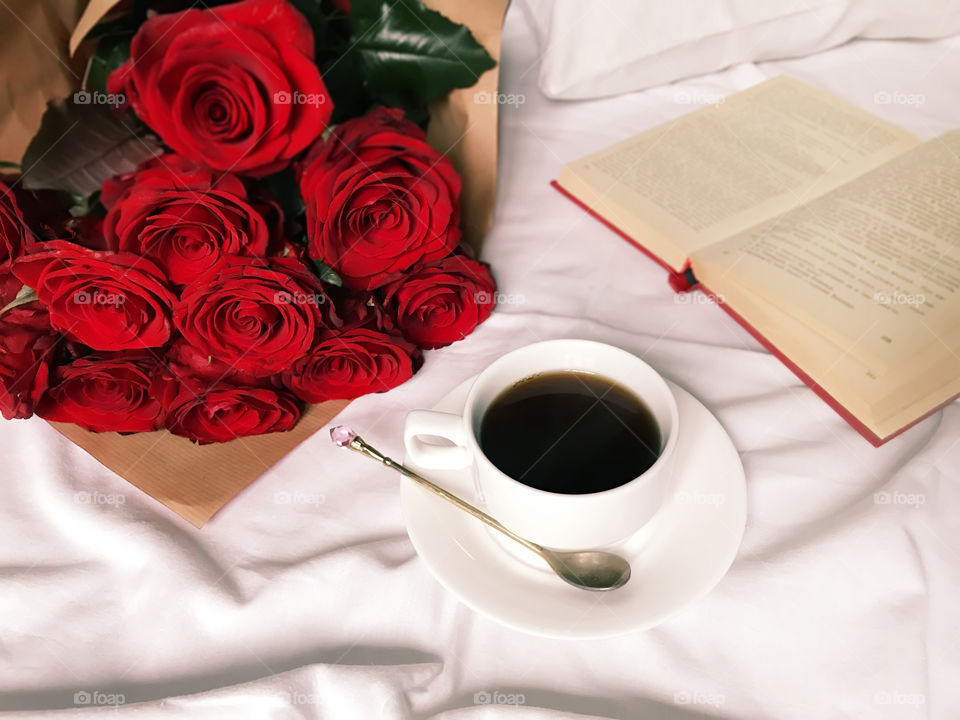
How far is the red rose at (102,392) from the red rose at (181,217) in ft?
0.28

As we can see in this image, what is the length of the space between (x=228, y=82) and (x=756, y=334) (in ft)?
1.67

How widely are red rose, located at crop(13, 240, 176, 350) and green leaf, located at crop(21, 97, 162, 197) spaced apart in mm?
69

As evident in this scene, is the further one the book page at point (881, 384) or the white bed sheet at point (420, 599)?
the book page at point (881, 384)

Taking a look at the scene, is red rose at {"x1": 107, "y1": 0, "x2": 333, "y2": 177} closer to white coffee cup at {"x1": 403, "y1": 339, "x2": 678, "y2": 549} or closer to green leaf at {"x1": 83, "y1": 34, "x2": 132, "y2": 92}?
green leaf at {"x1": 83, "y1": 34, "x2": 132, "y2": 92}

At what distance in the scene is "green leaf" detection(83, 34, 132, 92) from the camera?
530 mm

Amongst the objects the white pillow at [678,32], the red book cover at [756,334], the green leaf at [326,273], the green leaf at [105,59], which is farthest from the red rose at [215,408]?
the white pillow at [678,32]

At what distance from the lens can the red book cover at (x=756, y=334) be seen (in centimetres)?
60

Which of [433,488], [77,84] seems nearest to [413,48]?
[77,84]

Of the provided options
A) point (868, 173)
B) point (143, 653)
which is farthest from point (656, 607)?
point (868, 173)

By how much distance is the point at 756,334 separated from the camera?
694 millimetres

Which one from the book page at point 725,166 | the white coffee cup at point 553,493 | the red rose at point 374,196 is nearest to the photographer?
the white coffee cup at point 553,493

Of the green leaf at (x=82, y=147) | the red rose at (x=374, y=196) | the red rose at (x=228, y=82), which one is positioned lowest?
the red rose at (x=374, y=196)

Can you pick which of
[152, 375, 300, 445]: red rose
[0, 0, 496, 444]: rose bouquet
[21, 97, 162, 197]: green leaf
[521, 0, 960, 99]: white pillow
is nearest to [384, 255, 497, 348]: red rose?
[0, 0, 496, 444]: rose bouquet

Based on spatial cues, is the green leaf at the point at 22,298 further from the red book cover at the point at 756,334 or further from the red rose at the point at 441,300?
the red book cover at the point at 756,334
